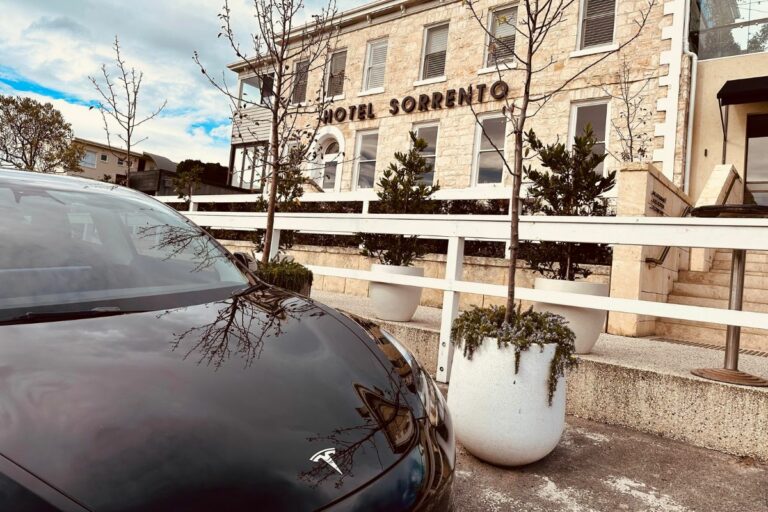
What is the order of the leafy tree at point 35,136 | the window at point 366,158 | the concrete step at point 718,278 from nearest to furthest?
the concrete step at point 718,278 < the window at point 366,158 < the leafy tree at point 35,136

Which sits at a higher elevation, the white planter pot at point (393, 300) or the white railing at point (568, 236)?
the white railing at point (568, 236)

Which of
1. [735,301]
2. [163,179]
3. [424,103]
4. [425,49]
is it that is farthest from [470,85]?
[163,179]

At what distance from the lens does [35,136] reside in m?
25.7

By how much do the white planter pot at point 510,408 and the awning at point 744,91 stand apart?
29.2ft

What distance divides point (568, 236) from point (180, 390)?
311cm

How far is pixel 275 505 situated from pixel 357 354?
0.82 m

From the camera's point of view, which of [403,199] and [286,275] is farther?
[403,199]

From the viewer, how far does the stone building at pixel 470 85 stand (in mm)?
9711

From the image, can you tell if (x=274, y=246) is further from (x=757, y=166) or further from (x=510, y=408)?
(x=757, y=166)

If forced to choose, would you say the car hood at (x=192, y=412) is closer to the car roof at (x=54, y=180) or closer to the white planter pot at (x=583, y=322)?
the car roof at (x=54, y=180)

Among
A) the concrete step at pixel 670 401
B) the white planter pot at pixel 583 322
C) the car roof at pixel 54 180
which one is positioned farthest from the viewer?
the white planter pot at pixel 583 322

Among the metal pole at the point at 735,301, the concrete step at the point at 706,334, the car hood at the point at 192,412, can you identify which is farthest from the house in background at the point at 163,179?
the metal pole at the point at 735,301

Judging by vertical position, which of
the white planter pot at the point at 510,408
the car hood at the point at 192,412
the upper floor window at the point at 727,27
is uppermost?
the upper floor window at the point at 727,27

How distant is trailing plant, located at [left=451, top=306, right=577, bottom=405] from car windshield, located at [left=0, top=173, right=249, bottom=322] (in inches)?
54.1
